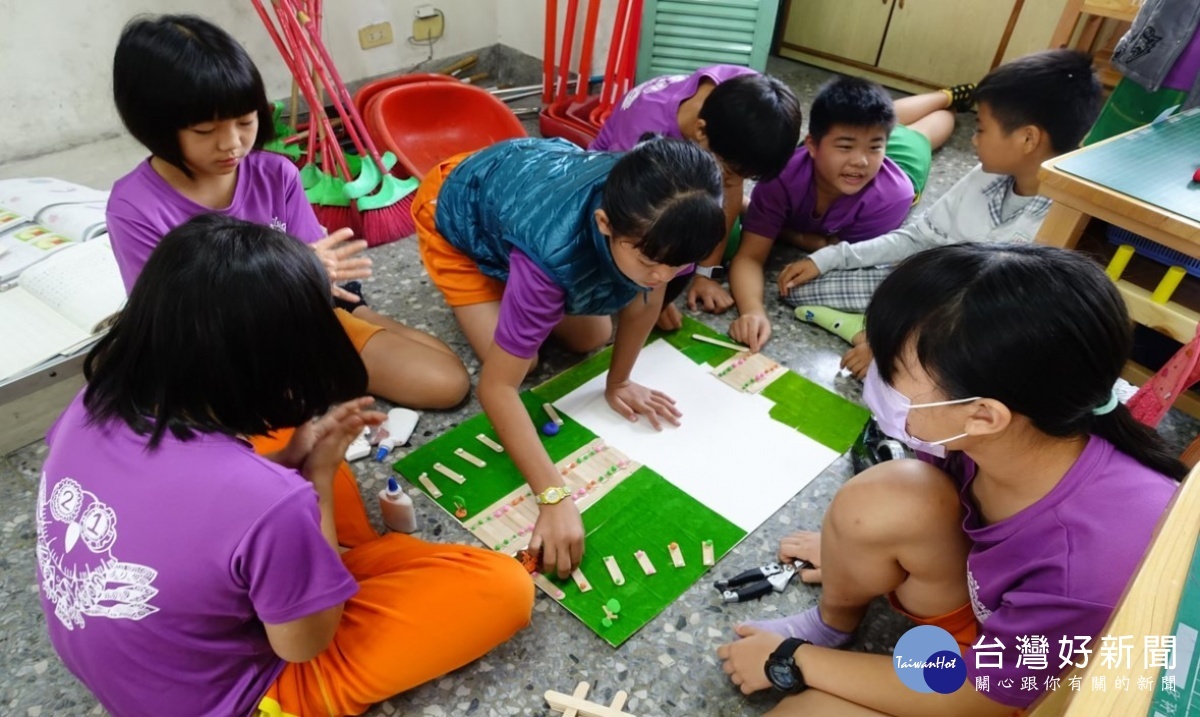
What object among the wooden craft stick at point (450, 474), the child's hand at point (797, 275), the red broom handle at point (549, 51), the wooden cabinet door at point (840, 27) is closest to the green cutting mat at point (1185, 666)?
the wooden craft stick at point (450, 474)

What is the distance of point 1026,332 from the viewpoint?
0.64m

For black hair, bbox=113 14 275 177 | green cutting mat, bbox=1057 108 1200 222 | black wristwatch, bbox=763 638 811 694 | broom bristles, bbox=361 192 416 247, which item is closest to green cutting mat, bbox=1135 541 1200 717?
black wristwatch, bbox=763 638 811 694

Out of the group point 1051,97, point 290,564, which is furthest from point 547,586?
point 1051,97

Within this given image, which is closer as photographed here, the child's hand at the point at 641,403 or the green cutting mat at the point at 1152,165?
the green cutting mat at the point at 1152,165

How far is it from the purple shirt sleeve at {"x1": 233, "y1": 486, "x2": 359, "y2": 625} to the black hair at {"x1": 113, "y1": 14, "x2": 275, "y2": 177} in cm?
69

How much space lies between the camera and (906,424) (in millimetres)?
783

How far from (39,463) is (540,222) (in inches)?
37.9

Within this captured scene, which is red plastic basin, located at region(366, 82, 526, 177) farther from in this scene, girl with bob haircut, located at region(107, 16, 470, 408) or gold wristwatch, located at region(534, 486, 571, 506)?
gold wristwatch, located at region(534, 486, 571, 506)

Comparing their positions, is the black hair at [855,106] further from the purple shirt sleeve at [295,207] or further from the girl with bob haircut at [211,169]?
the purple shirt sleeve at [295,207]

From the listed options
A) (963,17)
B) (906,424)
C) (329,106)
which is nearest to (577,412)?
(906,424)

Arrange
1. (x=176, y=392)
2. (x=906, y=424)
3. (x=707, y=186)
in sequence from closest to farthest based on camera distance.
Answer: (x=176, y=392) → (x=906, y=424) → (x=707, y=186)

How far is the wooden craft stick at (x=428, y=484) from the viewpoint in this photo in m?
1.22

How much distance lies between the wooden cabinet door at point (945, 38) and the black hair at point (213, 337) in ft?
9.11

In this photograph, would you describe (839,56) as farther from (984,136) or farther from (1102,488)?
(1102,488)
